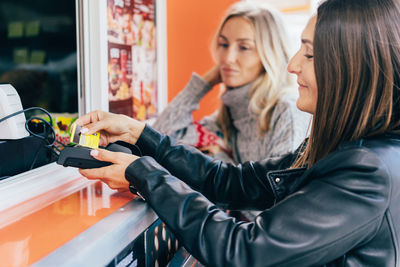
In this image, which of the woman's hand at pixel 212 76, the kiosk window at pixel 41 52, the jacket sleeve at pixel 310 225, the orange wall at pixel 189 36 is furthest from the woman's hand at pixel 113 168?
the orange wall at pixel 189 36

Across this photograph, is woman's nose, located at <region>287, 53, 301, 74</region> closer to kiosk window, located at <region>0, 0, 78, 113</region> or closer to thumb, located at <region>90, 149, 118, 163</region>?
thumb, located at <region>90, 149, 118, 163</region>

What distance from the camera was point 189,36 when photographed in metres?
2.15

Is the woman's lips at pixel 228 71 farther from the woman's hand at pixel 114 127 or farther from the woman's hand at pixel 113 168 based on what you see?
the woman's hand at pixel 113 168

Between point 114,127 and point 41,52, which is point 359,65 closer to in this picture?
point 114,127

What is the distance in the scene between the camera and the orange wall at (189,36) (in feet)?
6.90

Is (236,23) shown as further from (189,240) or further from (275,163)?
(189,240)

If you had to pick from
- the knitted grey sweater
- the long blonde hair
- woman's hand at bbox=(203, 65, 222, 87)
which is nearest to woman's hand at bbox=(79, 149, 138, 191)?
the knitted grey sweater

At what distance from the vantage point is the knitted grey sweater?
159cm

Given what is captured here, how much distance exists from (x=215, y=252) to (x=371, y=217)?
285 mm

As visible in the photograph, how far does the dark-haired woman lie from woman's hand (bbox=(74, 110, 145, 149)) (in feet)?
0.79

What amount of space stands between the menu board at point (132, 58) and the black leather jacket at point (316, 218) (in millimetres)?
823

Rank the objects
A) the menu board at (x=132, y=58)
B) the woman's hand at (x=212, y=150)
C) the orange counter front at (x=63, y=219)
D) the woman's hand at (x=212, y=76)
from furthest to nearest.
→ the woman's hand at (x=212, y=76)
the woman's hand at (x=212, y=150)
the menu board at (x=132, y=58)
the orange counter front at (x=63, y=219)

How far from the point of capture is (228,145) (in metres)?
2.00

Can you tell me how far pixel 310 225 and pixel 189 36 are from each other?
1673 mm
